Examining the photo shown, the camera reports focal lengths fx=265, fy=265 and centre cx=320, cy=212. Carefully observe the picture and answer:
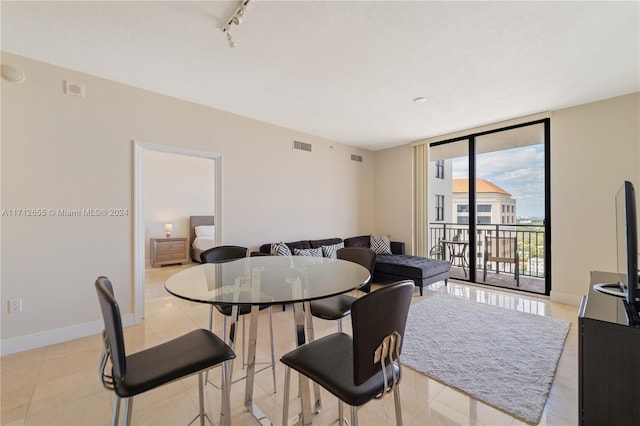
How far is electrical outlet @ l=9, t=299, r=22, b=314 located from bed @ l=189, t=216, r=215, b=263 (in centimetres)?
355

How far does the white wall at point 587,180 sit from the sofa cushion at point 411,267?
4.91ft

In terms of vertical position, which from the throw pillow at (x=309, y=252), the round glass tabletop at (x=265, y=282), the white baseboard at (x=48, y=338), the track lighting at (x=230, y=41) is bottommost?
the white baseboard at (x=48, y=338)

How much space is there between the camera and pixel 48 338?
2.52 m

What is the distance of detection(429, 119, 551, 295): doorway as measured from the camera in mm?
4020

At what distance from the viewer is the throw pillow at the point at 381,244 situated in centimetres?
519

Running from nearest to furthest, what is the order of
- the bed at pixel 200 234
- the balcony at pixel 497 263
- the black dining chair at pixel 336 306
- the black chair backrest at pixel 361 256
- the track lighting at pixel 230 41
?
the black dining chair at pixel 336 306 → the track lighting at pixel 230 41 → the black chair backrest at pixel 361 256 → the balcony at pixel 497 263 → the bed at pixel 200 234

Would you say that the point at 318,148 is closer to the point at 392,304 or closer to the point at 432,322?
the point at 432,322

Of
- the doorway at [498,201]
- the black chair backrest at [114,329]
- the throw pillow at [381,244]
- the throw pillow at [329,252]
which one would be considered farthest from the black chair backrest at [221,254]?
the doorway at [498,201]

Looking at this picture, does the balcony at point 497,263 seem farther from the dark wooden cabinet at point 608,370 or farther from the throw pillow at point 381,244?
the dark wooden cabinet at point 608,370

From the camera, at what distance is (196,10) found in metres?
1.87

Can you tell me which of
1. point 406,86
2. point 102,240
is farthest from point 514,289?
point 102,240

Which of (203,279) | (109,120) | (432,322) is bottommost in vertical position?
(432,322)

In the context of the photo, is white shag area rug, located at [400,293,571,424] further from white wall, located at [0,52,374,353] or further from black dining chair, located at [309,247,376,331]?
white wall, located at [0,52,374,353]

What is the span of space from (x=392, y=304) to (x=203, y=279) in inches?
46.0
